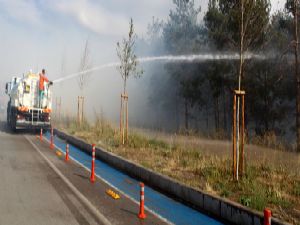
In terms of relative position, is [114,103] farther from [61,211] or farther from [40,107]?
[61,211]

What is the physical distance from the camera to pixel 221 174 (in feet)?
38.8

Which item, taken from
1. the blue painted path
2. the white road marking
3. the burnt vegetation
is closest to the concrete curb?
the blue painted path

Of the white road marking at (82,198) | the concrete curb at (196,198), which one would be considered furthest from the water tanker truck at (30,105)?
the concrete curb at (196,198)

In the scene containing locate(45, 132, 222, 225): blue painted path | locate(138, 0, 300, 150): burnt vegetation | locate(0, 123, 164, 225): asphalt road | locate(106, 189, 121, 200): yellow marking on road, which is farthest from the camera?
locate(138, 0, 300, 150): burnt vegetation

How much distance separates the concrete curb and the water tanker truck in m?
13.8

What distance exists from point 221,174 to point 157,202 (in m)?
2.38

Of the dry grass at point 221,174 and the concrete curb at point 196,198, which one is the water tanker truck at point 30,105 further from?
the concrete curb at point 196,198

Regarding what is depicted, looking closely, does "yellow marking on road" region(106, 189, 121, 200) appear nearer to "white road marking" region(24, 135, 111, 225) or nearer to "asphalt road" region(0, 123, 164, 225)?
"asphalt road" region(0, 123, 164, 225)

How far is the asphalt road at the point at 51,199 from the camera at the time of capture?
8.30 meters

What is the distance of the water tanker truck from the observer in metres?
28.3

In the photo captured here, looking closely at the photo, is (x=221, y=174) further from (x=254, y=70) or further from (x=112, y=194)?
(x=254, y=70)

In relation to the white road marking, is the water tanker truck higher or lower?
higher

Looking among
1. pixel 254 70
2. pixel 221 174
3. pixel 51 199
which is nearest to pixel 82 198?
pixel 51 199

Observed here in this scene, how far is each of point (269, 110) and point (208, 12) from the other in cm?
871
